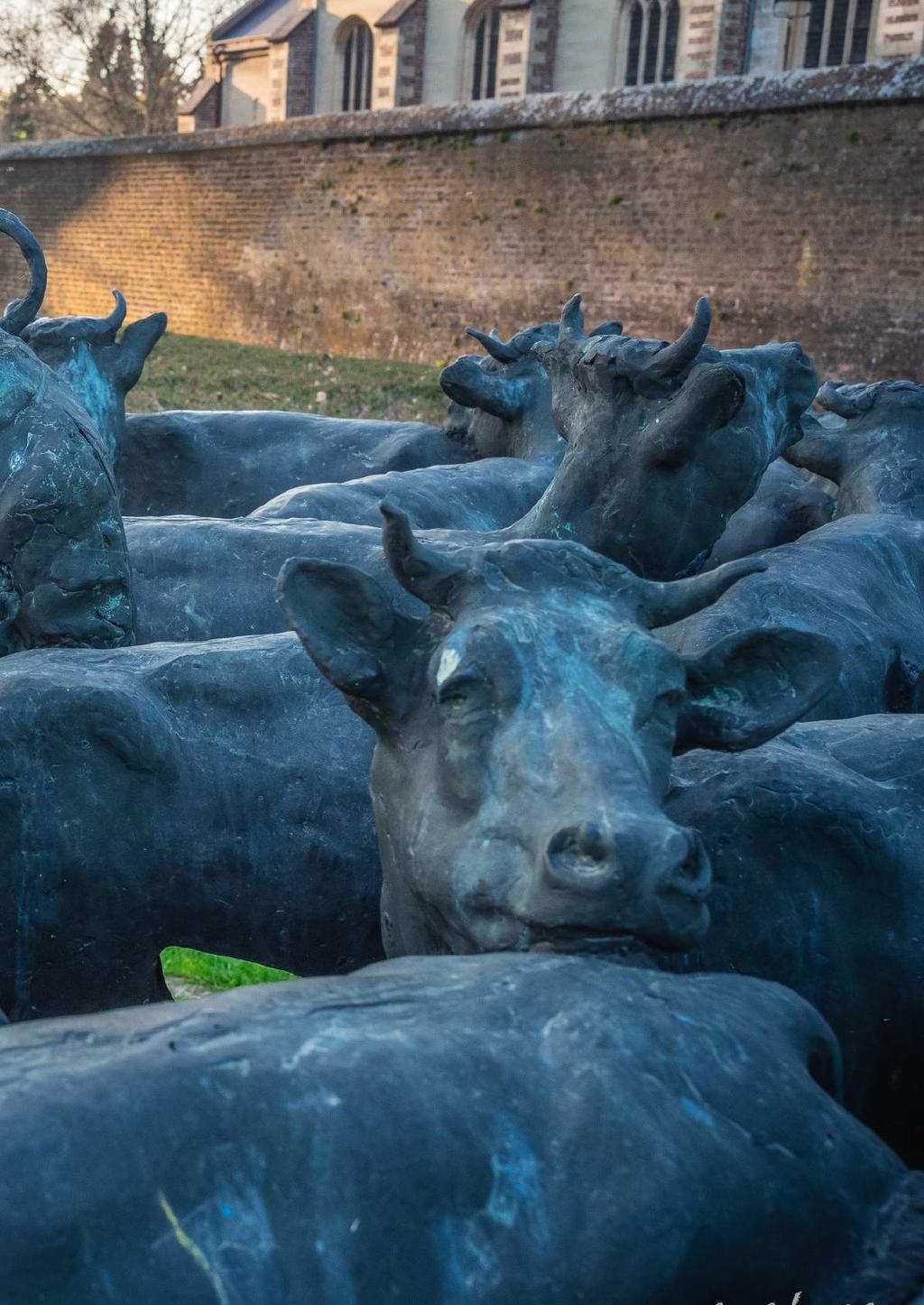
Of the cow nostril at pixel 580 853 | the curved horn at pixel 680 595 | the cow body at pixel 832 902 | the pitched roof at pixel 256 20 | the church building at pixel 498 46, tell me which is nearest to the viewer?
the cow nostril at pixel 580 853

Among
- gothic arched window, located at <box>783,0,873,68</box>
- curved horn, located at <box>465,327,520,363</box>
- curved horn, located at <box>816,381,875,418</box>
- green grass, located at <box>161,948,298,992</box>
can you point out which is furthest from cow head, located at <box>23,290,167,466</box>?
gothic arched window, located at <box>783,0,873,68</box>

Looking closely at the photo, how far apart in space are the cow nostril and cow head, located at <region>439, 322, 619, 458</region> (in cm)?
631

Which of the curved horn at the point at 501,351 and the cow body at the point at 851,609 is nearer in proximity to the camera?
the cow body at the point at 851,609

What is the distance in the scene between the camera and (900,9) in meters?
25.8

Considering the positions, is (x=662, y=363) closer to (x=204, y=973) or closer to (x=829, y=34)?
(x=204, y=973)

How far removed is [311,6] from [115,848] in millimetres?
42891

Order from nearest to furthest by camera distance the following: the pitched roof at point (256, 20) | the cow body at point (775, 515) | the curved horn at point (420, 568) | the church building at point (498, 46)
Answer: the curved horn at point (420, 568)
the cow body at point (775, 515)
the church building at point (498, 46)
the pitched roof at point (256, 20)

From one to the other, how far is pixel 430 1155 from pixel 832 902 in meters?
1.52

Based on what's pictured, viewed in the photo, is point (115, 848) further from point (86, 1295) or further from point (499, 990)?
point (86, 1295)

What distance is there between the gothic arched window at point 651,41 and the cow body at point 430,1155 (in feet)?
111

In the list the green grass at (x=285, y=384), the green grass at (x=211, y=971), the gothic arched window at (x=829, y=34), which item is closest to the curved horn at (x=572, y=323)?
the green grass at (x=211, y=971)

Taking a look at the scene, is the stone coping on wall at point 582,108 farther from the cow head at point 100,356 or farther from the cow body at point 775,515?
the cow head at point 100,356

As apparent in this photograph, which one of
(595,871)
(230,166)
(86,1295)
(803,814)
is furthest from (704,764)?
(230,166)

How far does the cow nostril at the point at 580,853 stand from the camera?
8.54 ft
